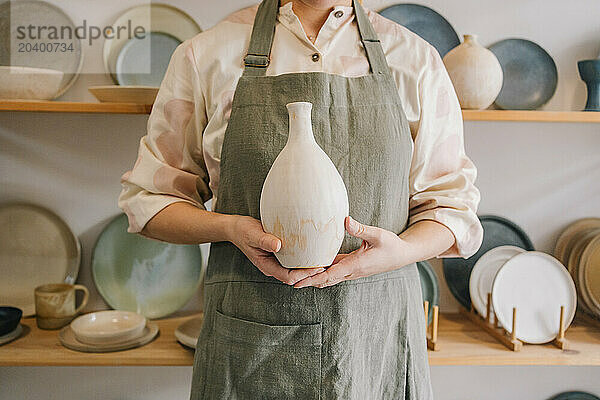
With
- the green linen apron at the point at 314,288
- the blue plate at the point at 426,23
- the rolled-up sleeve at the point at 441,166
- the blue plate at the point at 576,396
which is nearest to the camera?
the green linen apron at the point at 314,288

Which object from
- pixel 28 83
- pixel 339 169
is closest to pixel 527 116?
pixel 339 169

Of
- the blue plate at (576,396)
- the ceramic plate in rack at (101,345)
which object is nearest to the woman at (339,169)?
the ceramic plate in rack at (101,345)

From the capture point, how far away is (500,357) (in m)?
1.48

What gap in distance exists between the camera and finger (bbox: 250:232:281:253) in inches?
34.4

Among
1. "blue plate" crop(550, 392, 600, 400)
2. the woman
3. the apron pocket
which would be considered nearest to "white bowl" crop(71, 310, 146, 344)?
the woman

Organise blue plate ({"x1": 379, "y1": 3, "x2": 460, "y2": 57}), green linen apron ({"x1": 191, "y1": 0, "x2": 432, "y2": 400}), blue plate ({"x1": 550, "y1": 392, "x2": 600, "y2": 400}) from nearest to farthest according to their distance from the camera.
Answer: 1. green linen apron ({"x1": 191, "y1": 0, "x2": 432, "y2": 400})
2. blue plate ({"x1": 379, "y1": 3, "x2": 460, "y2": 57})
3. blue plate ({"x1": 550, "y1": 392, "x2": 600, "y2": 400})

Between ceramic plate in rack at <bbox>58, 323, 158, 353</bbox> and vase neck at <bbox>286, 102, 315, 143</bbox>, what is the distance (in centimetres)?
87

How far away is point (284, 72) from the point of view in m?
1.14

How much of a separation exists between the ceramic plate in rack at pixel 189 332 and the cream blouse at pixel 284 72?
1.40 feet

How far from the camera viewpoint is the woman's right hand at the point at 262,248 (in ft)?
2.93

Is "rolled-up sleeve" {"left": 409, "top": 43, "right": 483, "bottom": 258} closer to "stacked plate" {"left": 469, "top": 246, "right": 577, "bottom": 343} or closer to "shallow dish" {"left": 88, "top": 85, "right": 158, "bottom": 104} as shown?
"stacked plate" {"left": 469, "top": 246, "right": 577, "bottom": 343}

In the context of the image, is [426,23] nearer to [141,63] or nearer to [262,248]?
[141,63]

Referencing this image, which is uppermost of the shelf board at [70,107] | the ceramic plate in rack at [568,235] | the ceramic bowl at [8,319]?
the shelf board at [70,107]

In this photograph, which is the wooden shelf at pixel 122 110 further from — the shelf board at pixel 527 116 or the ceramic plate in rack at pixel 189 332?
the ceramic plate in rack at pixel 189 332
